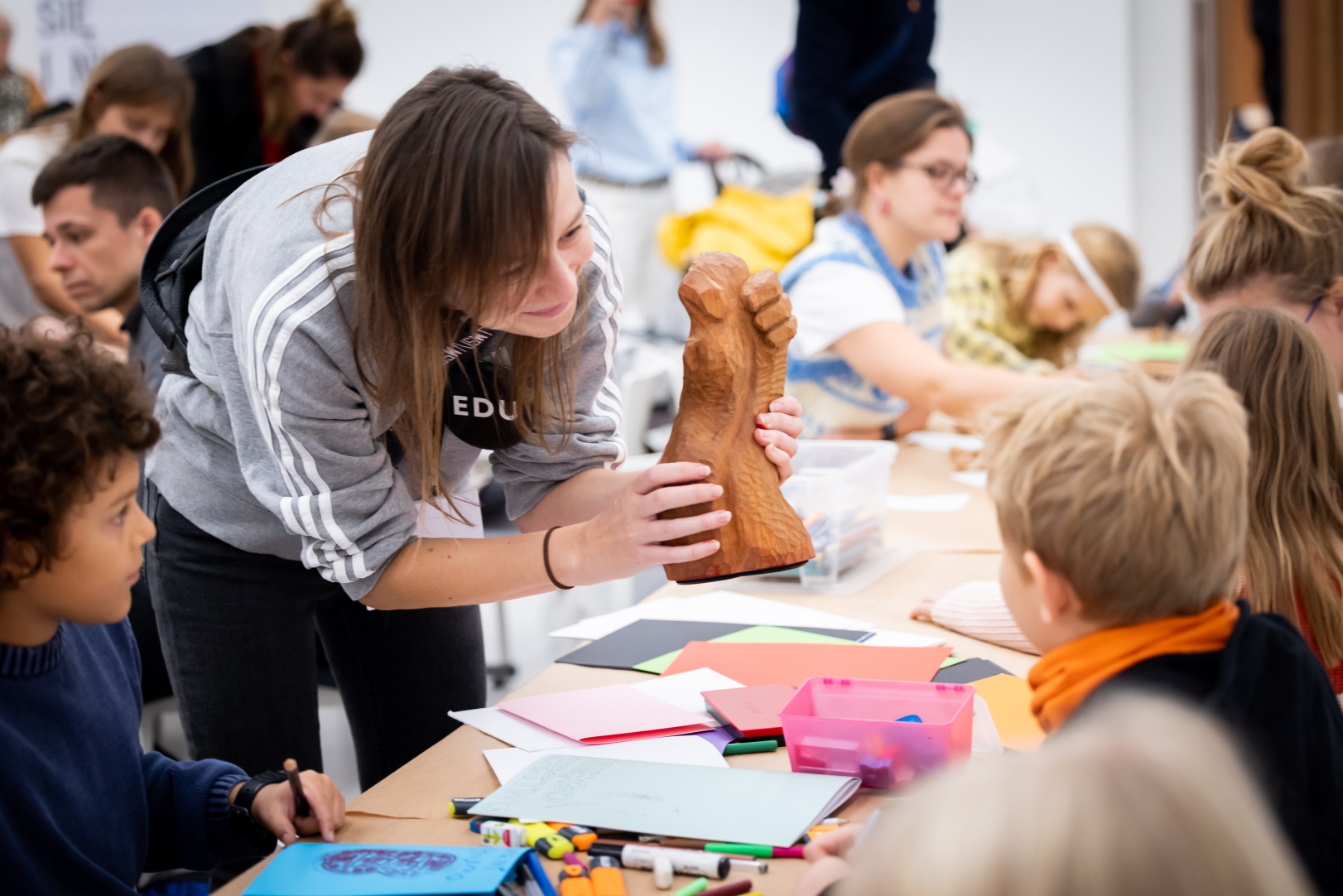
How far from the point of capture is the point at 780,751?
1163mm

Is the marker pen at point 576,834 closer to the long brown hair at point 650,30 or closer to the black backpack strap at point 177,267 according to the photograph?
the black backpack strap at point 177,267

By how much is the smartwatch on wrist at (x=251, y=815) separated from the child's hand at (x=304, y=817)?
11 mm

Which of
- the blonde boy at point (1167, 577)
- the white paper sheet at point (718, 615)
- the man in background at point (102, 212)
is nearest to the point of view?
the blonde boy at point (1167, 577)

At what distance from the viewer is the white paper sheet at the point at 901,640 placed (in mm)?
1433

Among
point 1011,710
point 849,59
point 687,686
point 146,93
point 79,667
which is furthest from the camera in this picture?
point 849,59

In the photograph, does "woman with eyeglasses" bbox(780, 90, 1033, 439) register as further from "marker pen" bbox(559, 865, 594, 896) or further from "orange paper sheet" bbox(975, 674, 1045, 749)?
"marker pen" bbox(559, 865, 594, 896)

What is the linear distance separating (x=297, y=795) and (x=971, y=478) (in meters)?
1.60

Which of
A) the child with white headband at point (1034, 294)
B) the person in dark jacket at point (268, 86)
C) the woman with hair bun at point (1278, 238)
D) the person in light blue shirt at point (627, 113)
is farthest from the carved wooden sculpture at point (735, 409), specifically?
the person in light blue shirt at point (627, 113)

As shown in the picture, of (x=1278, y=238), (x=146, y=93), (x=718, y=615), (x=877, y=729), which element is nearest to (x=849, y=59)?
(x=1278, y=238)

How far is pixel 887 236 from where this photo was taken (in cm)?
247

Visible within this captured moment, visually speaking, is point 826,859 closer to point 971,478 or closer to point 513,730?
point 513,730

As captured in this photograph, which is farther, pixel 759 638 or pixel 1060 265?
pixel 1060 265

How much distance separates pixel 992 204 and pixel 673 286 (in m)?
1.27

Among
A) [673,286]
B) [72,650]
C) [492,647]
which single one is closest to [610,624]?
[72,650]
